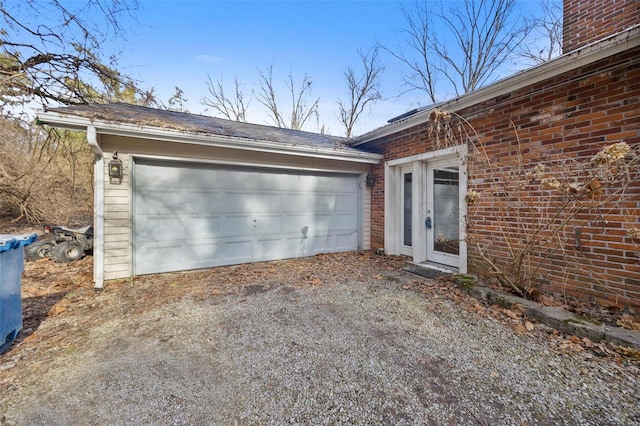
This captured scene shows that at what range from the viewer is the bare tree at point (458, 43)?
12.5 meters

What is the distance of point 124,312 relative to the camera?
11.0ft

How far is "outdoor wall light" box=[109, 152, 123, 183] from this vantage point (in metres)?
4.37

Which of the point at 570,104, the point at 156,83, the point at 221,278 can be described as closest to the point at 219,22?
the point at 156,83

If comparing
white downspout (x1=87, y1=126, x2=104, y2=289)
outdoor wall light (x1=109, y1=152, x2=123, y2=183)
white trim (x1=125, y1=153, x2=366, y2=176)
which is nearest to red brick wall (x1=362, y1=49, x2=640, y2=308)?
white trim (x1=125, y1=153, x2=366, y2=176)

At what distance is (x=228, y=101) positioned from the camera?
17.3 meters

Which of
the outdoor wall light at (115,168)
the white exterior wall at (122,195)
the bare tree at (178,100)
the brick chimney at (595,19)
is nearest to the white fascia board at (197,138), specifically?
the white exterior wall at (122,195)

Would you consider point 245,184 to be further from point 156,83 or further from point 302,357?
point 302,357

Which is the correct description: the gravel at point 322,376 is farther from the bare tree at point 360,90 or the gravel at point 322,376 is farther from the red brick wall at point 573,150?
the bare tree at point 360,90

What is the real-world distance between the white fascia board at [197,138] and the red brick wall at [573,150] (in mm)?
2718

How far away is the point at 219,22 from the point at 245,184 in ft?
18.8

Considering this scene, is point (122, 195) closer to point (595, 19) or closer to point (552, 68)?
point (552, 68)

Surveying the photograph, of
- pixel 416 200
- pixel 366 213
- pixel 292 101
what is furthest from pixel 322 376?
pixel 292 101

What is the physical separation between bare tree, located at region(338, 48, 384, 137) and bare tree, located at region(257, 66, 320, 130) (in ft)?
6.99

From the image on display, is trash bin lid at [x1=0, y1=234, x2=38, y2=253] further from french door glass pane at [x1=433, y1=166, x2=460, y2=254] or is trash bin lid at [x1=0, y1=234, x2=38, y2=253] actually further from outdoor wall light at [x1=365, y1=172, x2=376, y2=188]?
outdoor wall light at [x1=365, y1=172, x2=376, y2=188]
